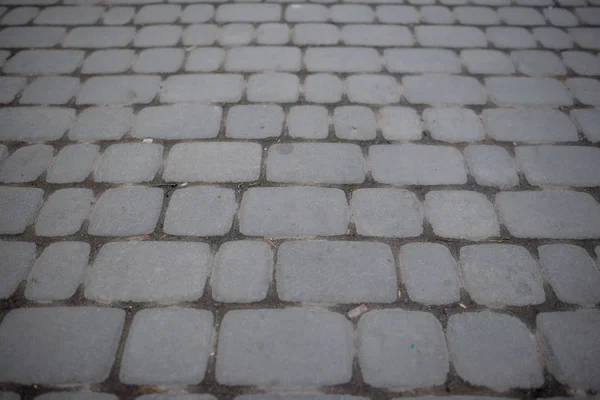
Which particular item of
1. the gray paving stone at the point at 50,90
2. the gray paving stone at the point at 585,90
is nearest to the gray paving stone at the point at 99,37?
the gray paving stone at the point at 50,90

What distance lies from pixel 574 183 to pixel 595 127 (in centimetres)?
49

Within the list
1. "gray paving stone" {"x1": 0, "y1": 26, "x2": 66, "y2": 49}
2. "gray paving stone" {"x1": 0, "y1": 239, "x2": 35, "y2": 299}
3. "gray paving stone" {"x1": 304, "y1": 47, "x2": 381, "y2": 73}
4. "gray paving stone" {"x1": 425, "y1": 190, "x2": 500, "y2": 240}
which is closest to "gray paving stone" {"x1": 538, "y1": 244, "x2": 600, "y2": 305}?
"gray paving stone" {"x1": 425, "y1": 190, "x2": 500, "y2": 240}

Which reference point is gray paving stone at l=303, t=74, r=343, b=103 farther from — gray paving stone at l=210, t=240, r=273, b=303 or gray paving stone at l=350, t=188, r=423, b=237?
gray paving stone at l=210, t=240, r=273, b=303

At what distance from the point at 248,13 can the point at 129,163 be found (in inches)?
61.8

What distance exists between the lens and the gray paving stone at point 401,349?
1.22 m

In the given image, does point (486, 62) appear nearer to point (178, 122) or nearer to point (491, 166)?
point (491, 166)

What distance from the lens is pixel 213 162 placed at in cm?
181

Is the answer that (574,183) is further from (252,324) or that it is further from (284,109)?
(252,324)

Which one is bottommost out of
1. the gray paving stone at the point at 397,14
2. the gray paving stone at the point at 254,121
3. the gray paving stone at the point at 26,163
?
the gray paving stone at the point at 26,163

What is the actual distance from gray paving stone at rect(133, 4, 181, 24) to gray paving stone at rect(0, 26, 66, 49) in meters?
0.52

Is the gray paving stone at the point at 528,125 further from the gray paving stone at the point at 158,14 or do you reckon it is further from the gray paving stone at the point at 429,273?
the gray paving stone at the point at 158,14

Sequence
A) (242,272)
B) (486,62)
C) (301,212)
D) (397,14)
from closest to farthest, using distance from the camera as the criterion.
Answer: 1. (242,272)
2. (301,212)
3. (486,62)
4. (397,14)

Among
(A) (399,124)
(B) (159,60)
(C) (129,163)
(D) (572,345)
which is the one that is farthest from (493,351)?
(B) (159,60)

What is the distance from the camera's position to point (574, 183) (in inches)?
68.4
